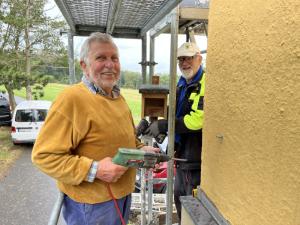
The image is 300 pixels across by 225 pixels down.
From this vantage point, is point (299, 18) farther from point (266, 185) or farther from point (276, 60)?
point (266, 185)

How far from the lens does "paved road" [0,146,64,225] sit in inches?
275

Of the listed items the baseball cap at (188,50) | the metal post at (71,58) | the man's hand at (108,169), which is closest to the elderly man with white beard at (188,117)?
the baseball cap at (188,50)

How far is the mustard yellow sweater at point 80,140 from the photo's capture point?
6.40 feet

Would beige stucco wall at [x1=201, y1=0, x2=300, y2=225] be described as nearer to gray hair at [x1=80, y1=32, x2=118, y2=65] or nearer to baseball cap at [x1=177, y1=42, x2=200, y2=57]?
gray hair at [x1=80, y1=32, x2=118, y2=65]

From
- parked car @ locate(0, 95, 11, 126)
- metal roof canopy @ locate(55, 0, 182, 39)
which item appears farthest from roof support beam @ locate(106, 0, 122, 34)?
parked car @ locate(0, 95, 11, 126)

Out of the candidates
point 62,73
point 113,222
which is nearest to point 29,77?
point 62,73

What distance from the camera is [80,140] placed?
6.68 ft

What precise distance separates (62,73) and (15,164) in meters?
7.77

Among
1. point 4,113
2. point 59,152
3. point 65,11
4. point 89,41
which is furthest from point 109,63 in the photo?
point 4,113

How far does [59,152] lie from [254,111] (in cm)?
108

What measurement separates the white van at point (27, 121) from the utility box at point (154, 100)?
10.1 metres

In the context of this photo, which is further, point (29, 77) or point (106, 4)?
point (29, 77)

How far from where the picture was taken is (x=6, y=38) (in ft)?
47.1

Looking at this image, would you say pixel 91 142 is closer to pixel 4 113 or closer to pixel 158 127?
pixel 158 127
